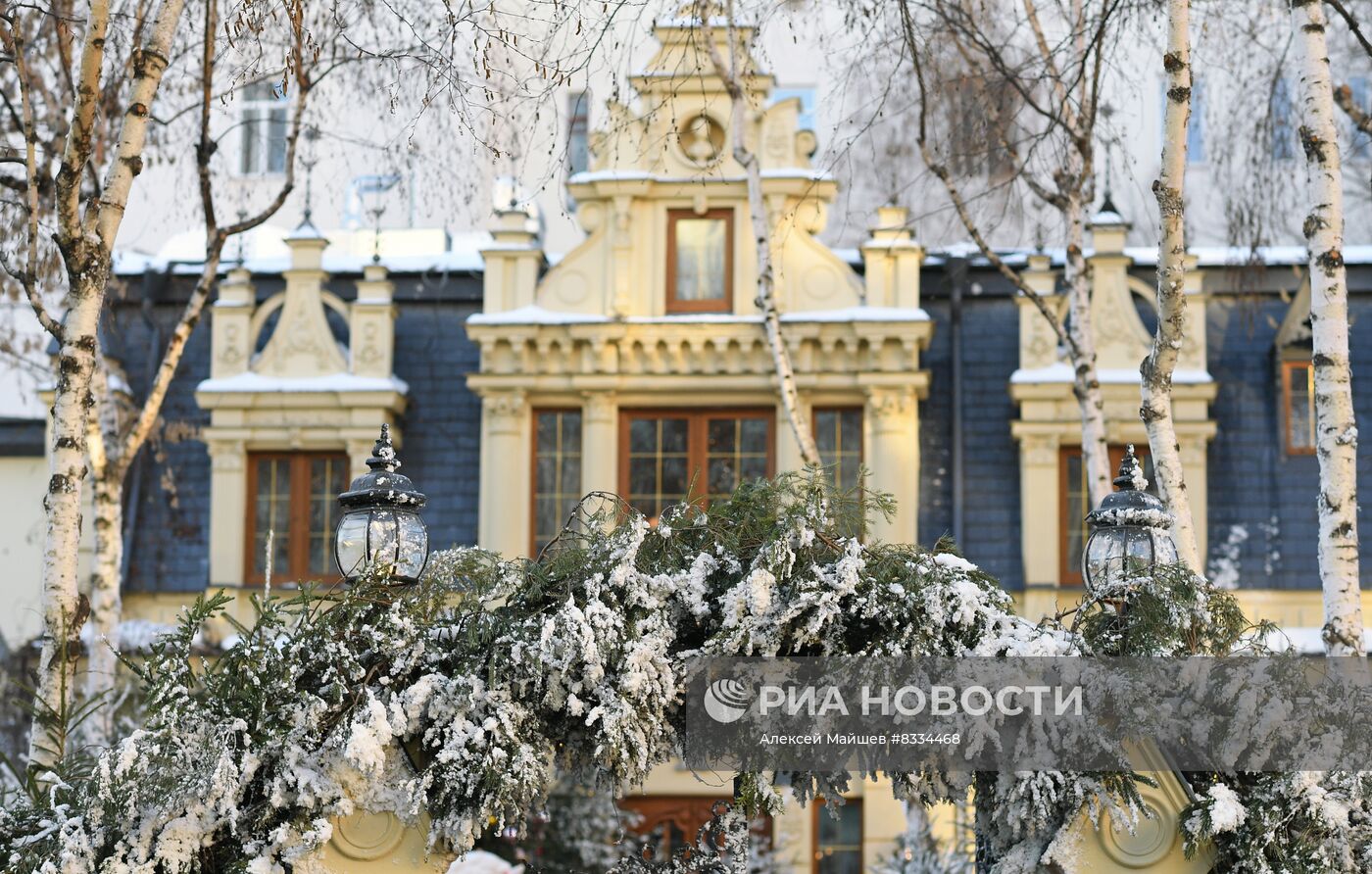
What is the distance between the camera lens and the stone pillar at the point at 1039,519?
56.1 ft

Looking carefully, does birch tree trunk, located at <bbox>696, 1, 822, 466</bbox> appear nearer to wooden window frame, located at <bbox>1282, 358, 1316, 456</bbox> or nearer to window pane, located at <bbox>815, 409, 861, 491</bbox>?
window pane, located at <bbox>815, 409, 861, 491</bbox>

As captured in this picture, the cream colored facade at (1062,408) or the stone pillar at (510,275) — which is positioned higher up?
the stone pillar at (510,275)

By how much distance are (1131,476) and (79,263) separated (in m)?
5.84

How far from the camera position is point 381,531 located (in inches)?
314

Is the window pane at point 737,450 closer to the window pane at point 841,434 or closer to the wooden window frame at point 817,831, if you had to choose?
the window pane at point 841,434

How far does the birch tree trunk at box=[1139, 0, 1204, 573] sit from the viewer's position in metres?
10.4

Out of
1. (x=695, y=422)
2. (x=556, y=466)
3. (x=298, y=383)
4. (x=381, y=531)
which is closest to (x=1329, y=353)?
(x=381, y=531)

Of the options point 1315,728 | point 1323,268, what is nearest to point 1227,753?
point 1315,728

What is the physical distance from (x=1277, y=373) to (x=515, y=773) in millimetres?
12363

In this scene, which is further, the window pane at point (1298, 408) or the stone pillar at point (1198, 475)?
the window pane at point (1298, 408)

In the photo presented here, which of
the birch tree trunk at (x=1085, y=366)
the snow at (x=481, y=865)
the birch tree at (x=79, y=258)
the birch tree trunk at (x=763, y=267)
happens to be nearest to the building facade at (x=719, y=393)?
the birch tree trunk at (x=763, y=267)

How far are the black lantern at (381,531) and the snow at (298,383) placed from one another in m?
9.52

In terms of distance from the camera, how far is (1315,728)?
24.0 ft

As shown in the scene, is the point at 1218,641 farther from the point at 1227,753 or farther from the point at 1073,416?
the point at 1073,416
